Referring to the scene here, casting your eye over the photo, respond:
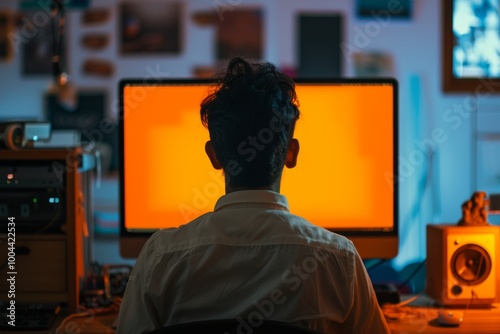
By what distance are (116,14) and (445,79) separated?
1740 mm

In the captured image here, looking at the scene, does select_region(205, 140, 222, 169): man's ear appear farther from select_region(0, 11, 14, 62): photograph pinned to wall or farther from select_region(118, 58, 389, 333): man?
select_region(0, 11, 14, 62): photograph pinned to wall

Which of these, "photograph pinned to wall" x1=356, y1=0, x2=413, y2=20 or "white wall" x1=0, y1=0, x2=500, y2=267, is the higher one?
Result: "photograph pinned to wall" x1=356, y1=0, x2=413, y2=20

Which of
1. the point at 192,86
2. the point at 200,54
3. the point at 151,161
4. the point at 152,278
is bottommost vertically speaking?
the point at 152,278

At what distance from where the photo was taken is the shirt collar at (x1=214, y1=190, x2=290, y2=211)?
105 cm

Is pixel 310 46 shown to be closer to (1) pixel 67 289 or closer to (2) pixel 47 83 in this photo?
(2) pixel 47 83

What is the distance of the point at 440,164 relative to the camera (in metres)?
3.46

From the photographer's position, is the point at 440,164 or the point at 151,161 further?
the point at 440,164

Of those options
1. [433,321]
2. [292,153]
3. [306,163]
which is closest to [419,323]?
[433,321]

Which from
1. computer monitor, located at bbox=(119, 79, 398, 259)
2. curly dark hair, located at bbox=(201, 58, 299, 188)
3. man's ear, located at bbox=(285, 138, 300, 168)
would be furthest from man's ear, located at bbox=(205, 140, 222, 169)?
computer monitor, located at bbox=(119, 79, 398, 259)

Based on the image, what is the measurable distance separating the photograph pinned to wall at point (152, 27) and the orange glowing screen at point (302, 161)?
1984 mm

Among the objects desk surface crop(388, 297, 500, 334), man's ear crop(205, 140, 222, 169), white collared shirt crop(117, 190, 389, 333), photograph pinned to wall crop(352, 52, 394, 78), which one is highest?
photograph pinned to wall crop(352, 52, 394, 78)

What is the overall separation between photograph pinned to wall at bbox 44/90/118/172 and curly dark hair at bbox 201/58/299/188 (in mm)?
2427

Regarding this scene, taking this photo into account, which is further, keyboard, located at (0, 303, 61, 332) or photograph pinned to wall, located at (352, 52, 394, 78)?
photograph pinned to wall, located at (352, 52, 394, 78)

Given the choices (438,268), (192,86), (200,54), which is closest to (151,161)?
(192,86)
